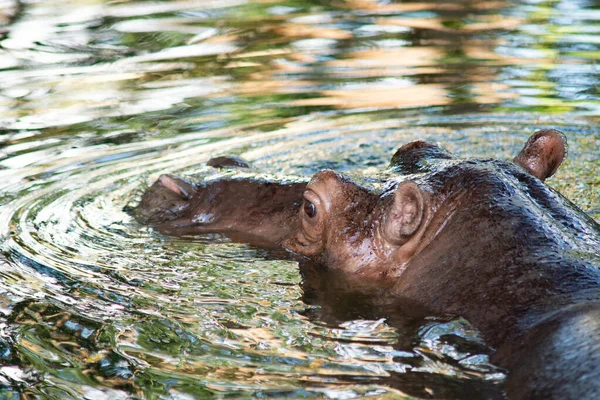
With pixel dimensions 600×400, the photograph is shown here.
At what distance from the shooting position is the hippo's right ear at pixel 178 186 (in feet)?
20.1

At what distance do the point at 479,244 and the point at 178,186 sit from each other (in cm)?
252

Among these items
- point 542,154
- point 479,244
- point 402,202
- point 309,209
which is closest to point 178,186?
point 309,209

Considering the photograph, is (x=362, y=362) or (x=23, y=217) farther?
(x=23, y=217)

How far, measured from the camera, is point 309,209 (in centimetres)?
494

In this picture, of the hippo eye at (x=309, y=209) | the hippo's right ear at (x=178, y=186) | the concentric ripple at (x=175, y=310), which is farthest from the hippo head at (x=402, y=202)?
the hippo's right ear at (x=178, y=186)

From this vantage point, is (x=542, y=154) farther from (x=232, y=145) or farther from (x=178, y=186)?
(x=232, y=145)

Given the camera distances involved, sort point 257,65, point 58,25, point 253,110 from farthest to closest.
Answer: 1. point 58,25
2. point 257,65
3. point 253,110

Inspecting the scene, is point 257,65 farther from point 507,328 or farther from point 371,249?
point 507,328

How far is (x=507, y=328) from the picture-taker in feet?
12.5

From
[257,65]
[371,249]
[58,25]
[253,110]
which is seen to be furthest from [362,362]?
[58,25]

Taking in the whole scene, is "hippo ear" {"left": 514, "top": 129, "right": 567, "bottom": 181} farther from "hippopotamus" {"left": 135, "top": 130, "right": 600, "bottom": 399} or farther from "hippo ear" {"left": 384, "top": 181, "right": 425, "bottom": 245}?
"hippo ear" {"left": 384, "top": 181, "right": 425, "bottom": 245}

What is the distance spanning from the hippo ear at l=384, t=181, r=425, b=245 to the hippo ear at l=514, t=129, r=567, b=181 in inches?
29.3

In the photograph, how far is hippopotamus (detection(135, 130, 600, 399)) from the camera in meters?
3.52

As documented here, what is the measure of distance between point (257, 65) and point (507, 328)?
323 inches
